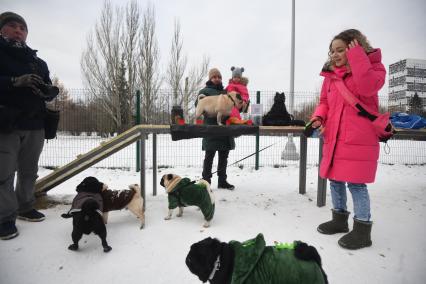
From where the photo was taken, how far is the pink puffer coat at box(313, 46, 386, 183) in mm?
1894

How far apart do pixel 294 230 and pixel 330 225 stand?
0.36m

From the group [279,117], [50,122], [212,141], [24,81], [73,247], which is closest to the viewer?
[73,247]

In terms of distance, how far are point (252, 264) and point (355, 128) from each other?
1.53 metres

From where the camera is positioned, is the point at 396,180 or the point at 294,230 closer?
the point at 294,230

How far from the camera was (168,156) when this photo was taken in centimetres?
696

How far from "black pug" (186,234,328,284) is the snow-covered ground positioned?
596 mm

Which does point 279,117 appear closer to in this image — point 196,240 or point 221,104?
point 221,104

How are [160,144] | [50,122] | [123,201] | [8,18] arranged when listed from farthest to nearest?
[160,144] < [50,122] < [123,201] < [8,18]

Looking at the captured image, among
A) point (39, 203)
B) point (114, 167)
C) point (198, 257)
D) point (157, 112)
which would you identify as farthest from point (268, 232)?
point (157, 112)

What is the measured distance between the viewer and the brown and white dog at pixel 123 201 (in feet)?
7.57

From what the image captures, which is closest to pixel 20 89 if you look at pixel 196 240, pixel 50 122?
pixel 50 122

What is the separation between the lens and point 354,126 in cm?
203

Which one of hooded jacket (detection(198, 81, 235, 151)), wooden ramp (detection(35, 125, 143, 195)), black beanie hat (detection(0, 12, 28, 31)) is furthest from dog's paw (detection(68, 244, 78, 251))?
black beanie hat (detection(0, 12, 28, 31))

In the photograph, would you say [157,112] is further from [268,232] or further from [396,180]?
[396,180]
